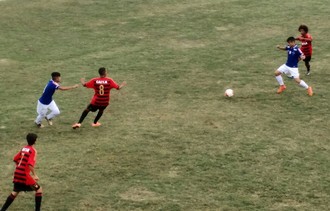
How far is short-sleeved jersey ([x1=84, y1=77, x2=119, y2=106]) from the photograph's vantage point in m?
16.5

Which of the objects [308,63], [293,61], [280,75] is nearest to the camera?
[293,61]

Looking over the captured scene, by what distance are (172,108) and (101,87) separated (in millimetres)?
3057

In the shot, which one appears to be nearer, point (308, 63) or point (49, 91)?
point (49, 91)

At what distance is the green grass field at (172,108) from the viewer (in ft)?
44.1

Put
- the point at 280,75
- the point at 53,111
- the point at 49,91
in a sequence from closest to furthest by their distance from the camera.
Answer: the point at 49,91
the point at 53,111
the point at 280,75

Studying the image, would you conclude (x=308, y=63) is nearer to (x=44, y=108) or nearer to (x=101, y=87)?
(x=101, y=87)

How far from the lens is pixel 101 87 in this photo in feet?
54.3

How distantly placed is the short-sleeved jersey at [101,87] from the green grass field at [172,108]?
0.92m

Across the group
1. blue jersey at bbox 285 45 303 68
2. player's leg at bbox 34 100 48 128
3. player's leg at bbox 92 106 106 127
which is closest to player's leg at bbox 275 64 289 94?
blue jersey at bbox 285 45 303 68

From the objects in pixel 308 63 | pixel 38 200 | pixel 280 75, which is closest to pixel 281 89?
pixel 280 75

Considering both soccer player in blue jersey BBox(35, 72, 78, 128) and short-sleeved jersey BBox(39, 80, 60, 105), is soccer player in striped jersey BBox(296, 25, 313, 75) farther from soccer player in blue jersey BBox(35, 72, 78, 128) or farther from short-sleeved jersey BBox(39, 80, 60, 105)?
short-sleeved jersey BBox(39, 80, 60, 105)

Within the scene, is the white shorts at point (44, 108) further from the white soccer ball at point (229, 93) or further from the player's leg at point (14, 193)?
the white soccer ball at point (229, 93)

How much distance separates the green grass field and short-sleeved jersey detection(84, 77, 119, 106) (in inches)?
36.2

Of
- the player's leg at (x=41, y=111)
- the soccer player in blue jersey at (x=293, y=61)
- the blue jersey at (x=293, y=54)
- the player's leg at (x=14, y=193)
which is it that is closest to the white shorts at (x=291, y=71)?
the soccer player in blue jersey at (x=293, y=61)
